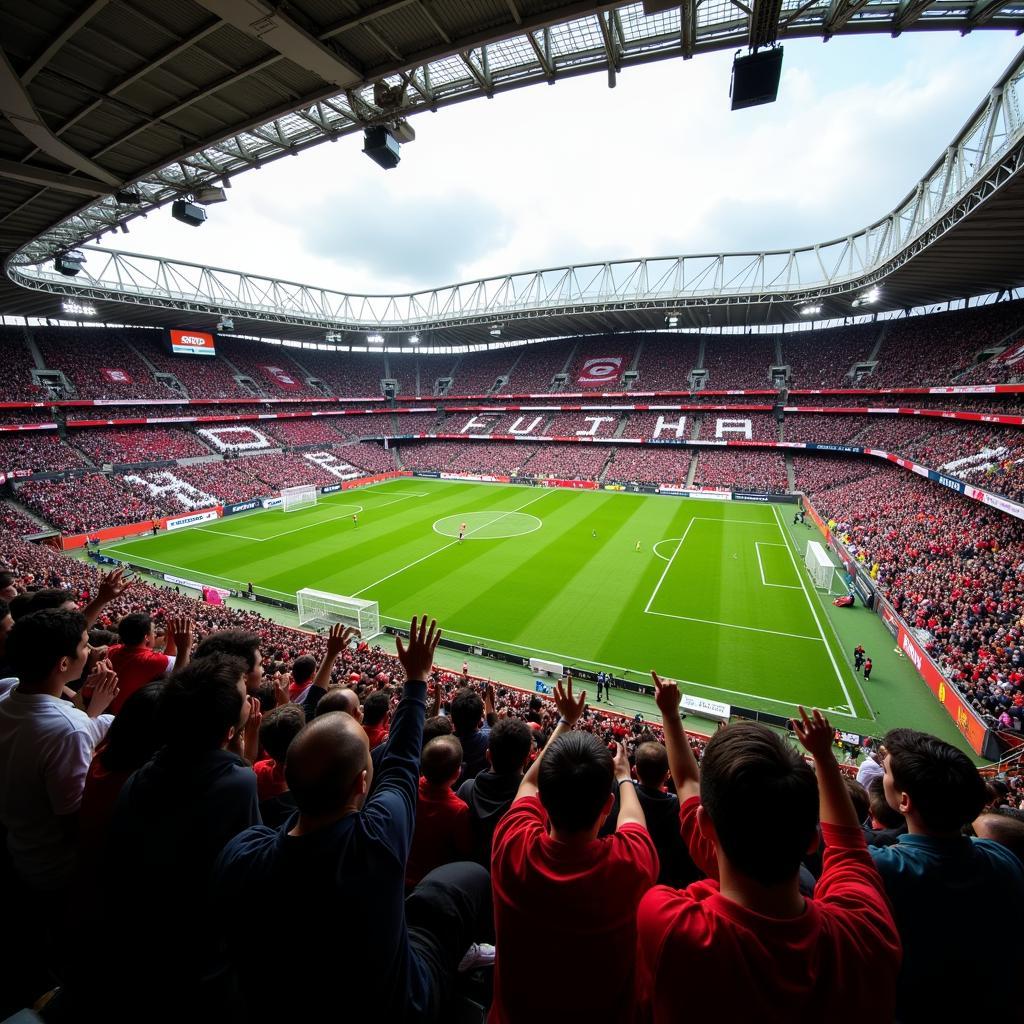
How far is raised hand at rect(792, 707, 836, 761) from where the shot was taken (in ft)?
7.97

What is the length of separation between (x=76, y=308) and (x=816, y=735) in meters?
57.1

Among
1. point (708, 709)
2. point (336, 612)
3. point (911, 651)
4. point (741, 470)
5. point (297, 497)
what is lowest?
point (708, 709)

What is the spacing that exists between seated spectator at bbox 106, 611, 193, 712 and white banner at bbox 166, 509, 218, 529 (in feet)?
119

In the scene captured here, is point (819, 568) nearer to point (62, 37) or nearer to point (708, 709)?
point (708, 709)

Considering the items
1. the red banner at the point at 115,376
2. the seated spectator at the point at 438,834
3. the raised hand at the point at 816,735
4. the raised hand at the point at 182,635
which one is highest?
the red banner at the point at 115,376

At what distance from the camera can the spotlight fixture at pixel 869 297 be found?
3822 cm

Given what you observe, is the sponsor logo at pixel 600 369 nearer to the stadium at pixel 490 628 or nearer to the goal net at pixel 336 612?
the stadium at pixel 490 628

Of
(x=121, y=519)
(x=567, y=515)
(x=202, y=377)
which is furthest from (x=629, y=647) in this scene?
(x=202, y=377)

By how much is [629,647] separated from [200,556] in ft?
86.2

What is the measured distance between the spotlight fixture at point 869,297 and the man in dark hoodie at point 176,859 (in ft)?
160

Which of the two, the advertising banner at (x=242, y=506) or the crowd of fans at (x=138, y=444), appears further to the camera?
the crowd of fans at (x=138, y=444)

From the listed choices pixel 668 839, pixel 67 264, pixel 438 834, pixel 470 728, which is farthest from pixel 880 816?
pixel 67 264

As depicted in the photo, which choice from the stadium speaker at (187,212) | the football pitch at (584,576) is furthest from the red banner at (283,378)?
the stadium speaker at (187,212)

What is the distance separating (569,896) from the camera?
6.42 ft
